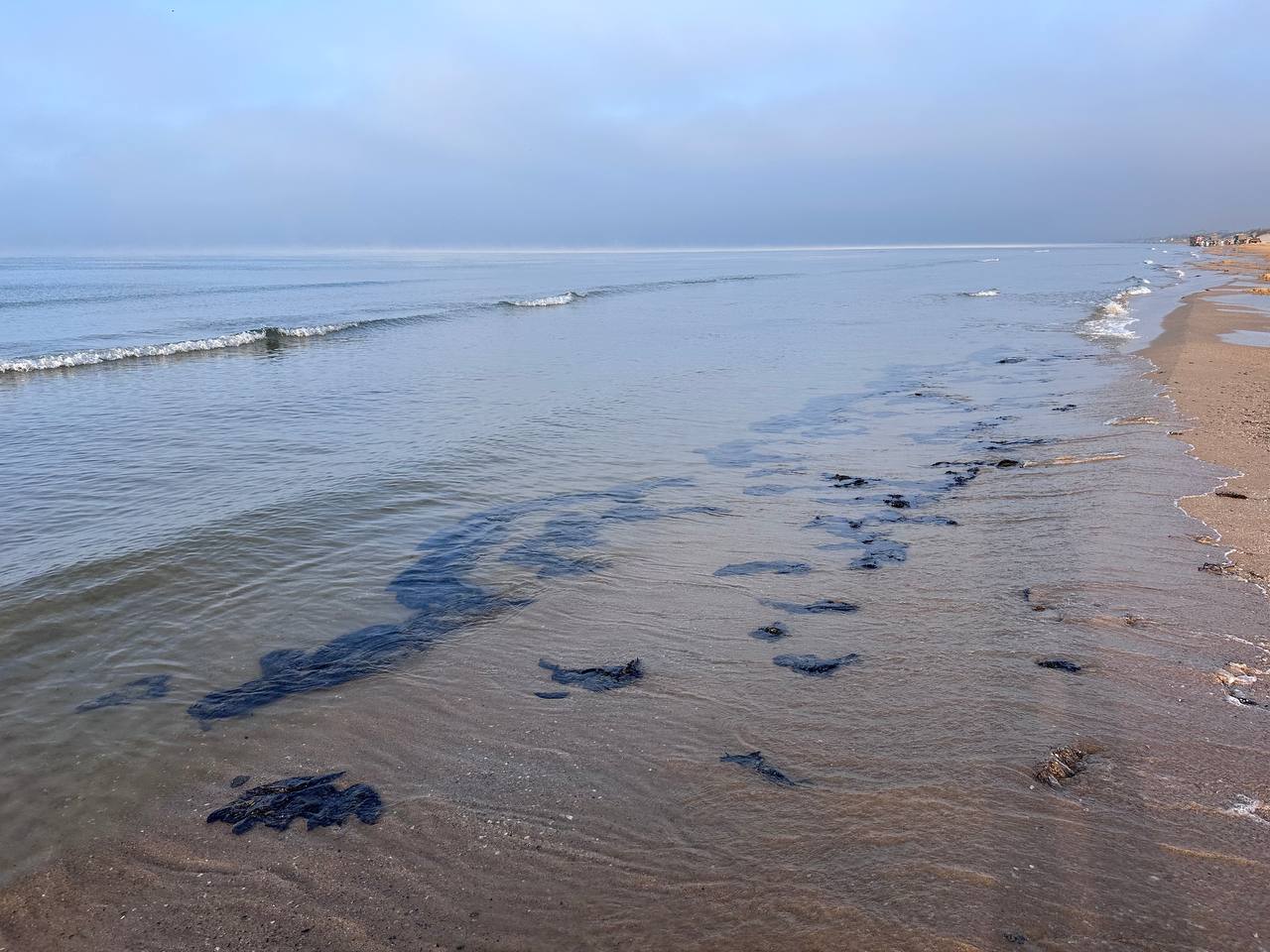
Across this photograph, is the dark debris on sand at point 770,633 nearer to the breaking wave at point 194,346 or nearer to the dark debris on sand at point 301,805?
the dark debris on sand at point 301,805

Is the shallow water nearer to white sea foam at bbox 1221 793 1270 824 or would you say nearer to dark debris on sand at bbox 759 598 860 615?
dark debris on sand at bbox 759 598 860 615

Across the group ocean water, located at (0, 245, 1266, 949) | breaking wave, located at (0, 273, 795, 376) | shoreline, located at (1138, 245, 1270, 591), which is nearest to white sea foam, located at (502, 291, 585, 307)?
breaking wave, located at (0, 273, 795, 376)

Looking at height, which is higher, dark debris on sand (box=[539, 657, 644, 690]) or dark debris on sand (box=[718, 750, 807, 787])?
dark debris on sand (box=[718, 750, 807, 787])

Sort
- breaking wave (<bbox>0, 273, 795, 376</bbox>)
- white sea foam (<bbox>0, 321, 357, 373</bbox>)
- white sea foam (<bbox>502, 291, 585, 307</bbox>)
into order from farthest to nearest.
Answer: white sea foam (<bbox>502, 291, 585, 307</bbox>), breaking wave (<bbox>0, 273, 795, 376</bbox>), white sea foam (<bbox>0, 321, 357, 373</bbox>)

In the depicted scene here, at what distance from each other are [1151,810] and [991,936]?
4.23 feet

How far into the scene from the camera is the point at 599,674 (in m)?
5.38

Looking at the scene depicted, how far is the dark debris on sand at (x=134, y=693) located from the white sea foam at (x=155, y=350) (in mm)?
18894

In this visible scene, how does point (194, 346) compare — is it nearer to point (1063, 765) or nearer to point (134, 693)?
point (134, 693)

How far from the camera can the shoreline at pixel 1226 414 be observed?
7.04m

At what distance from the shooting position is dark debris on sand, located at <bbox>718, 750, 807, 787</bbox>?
412 cm

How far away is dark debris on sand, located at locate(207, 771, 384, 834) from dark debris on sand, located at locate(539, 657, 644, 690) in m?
1.50

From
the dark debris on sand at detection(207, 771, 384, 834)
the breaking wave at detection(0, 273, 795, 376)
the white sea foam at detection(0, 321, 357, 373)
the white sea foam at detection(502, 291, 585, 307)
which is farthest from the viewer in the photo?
the white sea foam at detection(502, 291, 585, 307)

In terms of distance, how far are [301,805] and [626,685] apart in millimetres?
2025

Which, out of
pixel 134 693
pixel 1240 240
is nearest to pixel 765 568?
pixel 134 693
